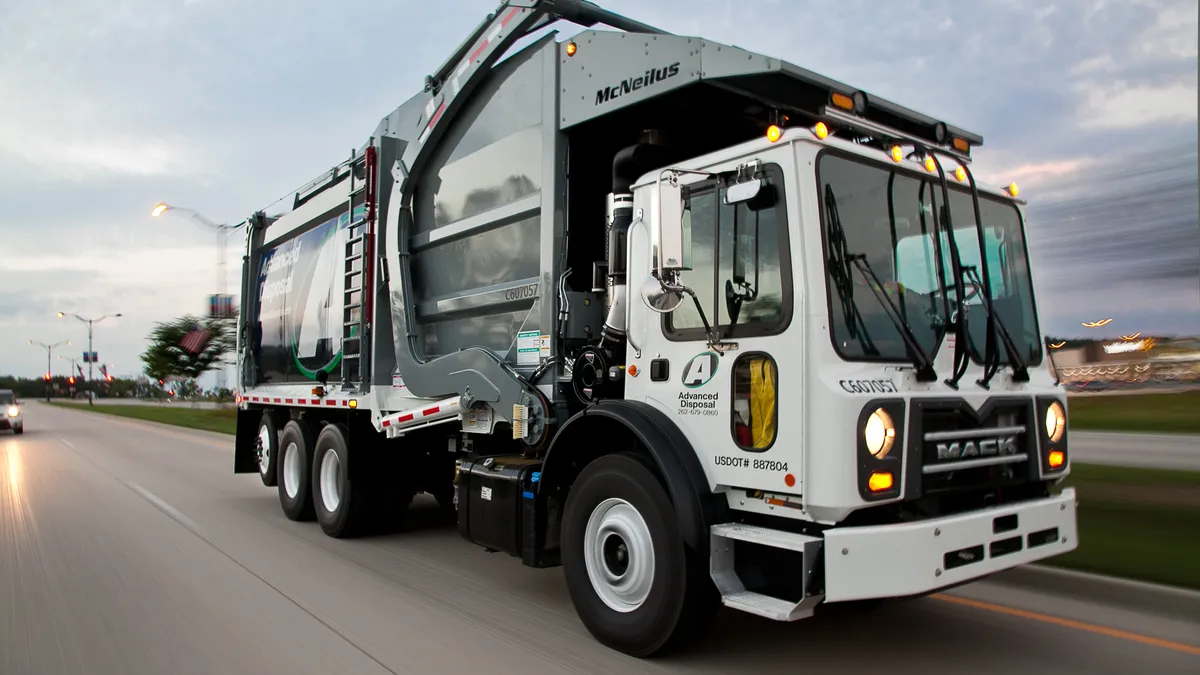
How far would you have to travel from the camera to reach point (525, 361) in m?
5.47

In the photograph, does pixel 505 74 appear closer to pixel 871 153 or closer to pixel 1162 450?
pixel 871 153

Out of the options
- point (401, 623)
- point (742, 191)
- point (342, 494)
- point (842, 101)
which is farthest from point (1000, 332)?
point (342, 494)

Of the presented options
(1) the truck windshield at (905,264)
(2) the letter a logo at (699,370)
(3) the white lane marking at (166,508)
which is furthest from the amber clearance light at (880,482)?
(3) the white lane marking at (166,508)

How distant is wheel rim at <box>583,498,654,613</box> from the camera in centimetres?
421

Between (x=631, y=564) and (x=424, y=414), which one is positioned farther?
(x=424, y=414)

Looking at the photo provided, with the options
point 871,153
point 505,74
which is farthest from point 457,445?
point 871,153

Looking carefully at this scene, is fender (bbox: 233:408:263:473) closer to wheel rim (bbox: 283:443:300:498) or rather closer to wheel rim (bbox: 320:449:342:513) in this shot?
wheel rim (bbox: 283:443:300:498)

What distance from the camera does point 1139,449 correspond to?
15688 millimetres

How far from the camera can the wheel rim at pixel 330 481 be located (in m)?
7.86

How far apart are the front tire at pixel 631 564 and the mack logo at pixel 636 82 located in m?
2.04

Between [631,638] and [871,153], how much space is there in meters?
2.73

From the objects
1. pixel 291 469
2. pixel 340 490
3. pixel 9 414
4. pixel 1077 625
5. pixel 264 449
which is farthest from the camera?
pixel 9 414

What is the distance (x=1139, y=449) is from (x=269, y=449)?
1535 cm

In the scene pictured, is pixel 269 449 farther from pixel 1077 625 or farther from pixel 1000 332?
pixel 1077 625
